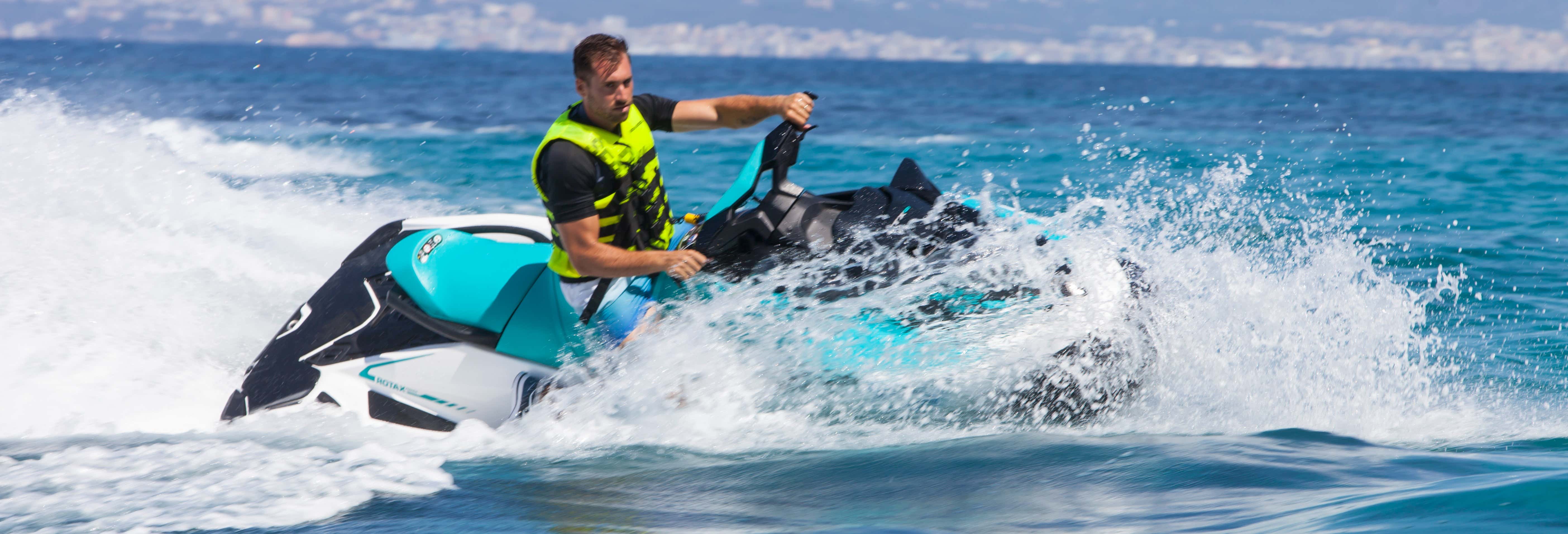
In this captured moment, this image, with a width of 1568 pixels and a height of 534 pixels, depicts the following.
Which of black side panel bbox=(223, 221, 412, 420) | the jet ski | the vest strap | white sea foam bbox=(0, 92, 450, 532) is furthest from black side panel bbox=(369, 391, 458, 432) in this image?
Answer: the vest strap

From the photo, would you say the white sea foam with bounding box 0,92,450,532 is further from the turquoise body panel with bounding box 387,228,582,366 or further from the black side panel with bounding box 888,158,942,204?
the black side panel with bounding box 888,158,942,204

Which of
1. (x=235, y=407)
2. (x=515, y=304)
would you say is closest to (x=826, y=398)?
(x=515, y=304)

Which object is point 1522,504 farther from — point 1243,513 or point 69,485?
point 69,485

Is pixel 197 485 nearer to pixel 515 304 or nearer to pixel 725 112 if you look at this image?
pixel 515 304

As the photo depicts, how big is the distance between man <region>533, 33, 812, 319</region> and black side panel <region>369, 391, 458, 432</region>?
671 millimetres

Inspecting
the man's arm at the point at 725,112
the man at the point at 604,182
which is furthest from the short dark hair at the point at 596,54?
the man's arm at the point at 725,112

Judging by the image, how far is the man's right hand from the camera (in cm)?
291

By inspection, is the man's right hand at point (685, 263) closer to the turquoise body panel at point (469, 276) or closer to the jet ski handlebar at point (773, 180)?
the jet ski handlebar at point (773, 180)

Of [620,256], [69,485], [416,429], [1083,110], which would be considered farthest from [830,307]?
[1083,110]

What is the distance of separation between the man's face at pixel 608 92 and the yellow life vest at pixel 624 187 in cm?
3

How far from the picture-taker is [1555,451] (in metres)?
2.92

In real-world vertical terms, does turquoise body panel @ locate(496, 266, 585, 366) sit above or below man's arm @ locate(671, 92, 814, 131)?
below

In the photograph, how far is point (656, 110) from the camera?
351 cm

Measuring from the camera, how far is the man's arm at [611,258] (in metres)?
2.92
